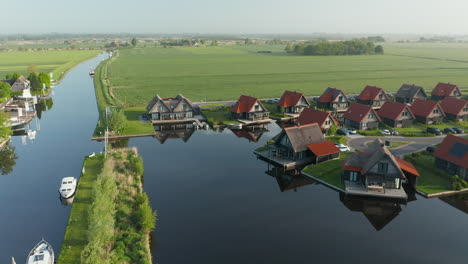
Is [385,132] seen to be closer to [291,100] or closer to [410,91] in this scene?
[291,100]

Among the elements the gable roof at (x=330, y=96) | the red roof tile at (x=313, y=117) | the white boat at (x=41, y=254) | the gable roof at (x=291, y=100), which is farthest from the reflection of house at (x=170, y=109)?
the white boat at (x=41, y=254)

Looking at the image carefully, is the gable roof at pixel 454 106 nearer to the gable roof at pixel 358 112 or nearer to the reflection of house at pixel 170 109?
the gable roof at pixel 358 112

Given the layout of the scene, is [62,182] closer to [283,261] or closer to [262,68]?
[283,261]

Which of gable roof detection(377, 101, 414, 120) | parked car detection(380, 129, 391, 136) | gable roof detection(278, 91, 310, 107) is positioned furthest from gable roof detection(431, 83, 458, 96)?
parked car detection(380, 129, 391, 136)

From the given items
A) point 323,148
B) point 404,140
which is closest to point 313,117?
point 323,148

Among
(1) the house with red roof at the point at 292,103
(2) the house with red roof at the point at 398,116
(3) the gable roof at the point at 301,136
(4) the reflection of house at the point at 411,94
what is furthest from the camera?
(4) the reflection of house at the point at 411,94

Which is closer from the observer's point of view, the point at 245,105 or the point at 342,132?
the point at 342,132
